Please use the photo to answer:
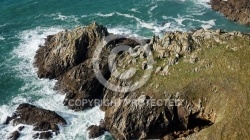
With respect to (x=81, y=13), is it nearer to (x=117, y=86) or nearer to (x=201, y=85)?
(x=117, y=86)

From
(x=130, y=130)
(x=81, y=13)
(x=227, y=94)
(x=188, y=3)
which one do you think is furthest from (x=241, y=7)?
(x=130, y=130)

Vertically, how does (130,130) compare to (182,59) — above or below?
below

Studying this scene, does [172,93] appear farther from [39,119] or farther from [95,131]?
[39,119]

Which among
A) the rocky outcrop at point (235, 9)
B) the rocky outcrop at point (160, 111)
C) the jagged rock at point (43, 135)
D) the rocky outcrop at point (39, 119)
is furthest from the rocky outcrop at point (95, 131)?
the rocky outcrop at point (235, 9)

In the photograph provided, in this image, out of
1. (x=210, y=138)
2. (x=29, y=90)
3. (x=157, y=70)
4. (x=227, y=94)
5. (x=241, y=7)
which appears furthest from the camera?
(x=241, y=7)

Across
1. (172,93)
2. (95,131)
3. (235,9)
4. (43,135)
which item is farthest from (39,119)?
(235,9)
